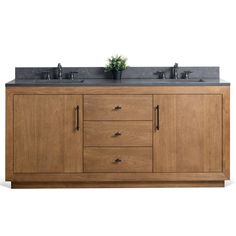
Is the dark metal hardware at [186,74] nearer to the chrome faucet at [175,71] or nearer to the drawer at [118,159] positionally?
the chrome faucet at [175,71]

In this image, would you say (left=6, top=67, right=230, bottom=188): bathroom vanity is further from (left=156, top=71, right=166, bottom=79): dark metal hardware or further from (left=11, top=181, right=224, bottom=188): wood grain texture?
(left=156, top=71, right=166, bottom=79): dark metal hardware

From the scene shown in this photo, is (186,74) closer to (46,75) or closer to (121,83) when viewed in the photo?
(121,83)

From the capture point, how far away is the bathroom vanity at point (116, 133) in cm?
734

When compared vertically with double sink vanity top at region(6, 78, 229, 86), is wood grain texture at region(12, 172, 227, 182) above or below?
below

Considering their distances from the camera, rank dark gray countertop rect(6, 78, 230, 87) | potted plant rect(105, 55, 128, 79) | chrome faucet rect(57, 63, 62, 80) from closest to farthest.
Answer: dark gray countertop rect(6, 78, 230, 87) < potted plant rect(105, 55, 128, 79) < chrome faucet rect(57, 63, 62, 80)

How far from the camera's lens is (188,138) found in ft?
24.2

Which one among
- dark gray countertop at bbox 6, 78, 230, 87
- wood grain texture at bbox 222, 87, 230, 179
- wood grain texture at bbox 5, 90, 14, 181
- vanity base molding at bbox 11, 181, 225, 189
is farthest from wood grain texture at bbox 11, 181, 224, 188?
dark gray countertop at bbox 6, 78, 230, 87

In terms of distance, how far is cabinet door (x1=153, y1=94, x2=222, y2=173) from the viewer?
737 cm

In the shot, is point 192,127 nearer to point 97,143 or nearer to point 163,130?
point 163,130

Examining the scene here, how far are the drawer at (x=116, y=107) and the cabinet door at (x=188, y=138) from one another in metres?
0.15

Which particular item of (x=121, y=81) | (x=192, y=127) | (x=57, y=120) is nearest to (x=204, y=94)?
(x=192, y=127)

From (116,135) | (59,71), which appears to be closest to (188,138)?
(116,135)

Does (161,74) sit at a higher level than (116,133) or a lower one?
higher
